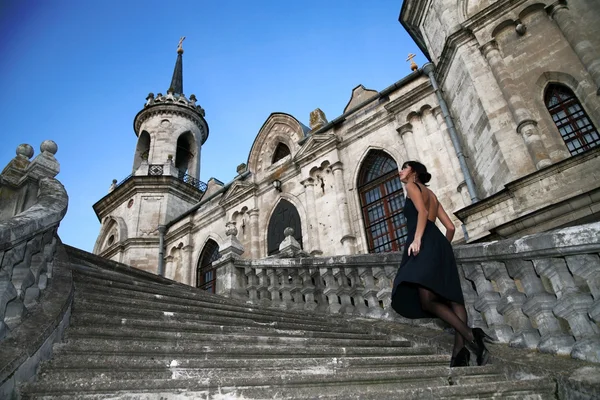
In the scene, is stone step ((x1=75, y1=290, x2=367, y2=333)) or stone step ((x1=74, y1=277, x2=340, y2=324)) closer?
stone step ((x1=75, y1=290, x2=367, y2=333))

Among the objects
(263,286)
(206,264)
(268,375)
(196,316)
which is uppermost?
(206,264)

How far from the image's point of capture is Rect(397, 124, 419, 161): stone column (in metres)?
11.4

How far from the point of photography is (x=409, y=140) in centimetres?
1165

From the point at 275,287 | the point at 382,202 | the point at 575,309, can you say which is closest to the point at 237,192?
the point at 382,202

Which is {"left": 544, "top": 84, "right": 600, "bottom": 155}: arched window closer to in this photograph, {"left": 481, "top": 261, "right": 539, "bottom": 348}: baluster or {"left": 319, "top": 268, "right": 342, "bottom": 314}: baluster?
{"left": 319, "top": 268, "right": 342, "bottom": 314}: baluster

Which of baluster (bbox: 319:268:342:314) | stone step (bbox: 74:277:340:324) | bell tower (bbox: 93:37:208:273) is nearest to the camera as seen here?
stone step (bbox: 74:277:340:324)

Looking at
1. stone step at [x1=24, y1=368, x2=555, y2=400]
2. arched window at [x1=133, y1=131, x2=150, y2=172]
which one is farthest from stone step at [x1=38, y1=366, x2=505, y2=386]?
arched window at [x1=133, y1=131, x2=150, y2=172]

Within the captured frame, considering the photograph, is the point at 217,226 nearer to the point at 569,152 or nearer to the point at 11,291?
the point at 569,152

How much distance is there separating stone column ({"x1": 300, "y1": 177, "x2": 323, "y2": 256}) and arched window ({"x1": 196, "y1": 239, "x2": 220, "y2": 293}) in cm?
531

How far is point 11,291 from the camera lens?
291 cm

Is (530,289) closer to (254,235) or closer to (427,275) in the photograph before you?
(427,275)

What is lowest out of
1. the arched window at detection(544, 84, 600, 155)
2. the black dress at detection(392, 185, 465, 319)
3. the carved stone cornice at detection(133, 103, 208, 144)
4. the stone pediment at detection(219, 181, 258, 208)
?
the black dress at detection(392, 185, 465, 319)

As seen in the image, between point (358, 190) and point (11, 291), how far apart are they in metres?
10.5

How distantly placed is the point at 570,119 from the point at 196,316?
8239mm
